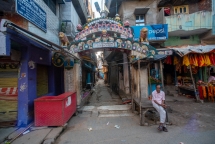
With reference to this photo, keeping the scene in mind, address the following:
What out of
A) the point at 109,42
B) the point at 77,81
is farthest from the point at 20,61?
the point at 109,42

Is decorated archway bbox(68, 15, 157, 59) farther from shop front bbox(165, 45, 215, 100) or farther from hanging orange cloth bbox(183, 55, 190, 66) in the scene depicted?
hanging orange cloth bbox(183, 55, 190, 66)

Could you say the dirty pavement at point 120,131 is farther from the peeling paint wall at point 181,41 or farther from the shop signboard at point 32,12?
the peeling paint wall at point 181,41

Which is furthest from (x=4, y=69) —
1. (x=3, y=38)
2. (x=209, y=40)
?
(x=209, y=40)

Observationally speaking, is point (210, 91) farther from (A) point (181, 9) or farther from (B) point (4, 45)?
(B) point (4, 45)

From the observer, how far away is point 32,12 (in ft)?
18.4

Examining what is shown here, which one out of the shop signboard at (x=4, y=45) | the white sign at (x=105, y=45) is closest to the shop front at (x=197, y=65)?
the white sign at (x=105, y=45)

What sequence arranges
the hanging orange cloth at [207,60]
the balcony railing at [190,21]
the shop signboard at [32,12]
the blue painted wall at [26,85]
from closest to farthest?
the blue painted wall at [26,85]
the shop signboard at [32,12]
the hanging orange cloth at [207,60]
the balcony railing at [190,21]

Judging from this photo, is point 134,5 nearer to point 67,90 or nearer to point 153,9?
point 153,9

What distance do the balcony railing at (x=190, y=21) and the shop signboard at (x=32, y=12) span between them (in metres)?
10.7

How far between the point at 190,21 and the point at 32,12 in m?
13.1

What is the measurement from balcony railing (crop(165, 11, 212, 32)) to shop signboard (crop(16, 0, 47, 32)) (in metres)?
10.7

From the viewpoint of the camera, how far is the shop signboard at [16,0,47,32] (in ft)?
16.0

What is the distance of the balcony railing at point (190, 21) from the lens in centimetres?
1133

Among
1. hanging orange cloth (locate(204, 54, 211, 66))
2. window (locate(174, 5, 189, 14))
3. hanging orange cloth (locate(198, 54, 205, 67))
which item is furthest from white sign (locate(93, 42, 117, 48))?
window (locate(174, 5, 189, 14))
